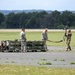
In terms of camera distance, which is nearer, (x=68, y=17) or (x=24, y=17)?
(x=68, y=17)

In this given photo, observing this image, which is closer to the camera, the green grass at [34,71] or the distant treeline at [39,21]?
Result: the green grass at [34,71]

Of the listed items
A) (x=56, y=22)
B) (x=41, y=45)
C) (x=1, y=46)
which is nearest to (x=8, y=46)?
(x=1, y=46)

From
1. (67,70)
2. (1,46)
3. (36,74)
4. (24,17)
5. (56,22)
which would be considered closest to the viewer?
(36,74)

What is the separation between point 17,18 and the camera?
142 m

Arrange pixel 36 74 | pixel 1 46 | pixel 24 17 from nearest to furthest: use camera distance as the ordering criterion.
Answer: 1. pixel 36 74
2. pixel 1 46
3. pixel 24 17

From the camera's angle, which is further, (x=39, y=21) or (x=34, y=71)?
(x=39, y=21)

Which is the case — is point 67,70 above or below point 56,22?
above

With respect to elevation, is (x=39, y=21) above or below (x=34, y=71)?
below

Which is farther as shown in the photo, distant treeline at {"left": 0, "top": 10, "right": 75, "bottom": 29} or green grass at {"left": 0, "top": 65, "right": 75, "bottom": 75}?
distant treeline at {"left": 0, "top": 10, "right": 75, "bottom": 29}

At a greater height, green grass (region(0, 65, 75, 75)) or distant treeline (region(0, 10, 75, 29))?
green grass (region(0, 65, 75, 75))

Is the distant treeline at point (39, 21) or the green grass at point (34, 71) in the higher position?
the green grass at point (34, 71)

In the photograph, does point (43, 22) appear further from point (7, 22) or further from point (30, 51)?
point (30, 51)

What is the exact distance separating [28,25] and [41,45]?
10756 cm

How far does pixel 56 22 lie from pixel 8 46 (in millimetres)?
106417
